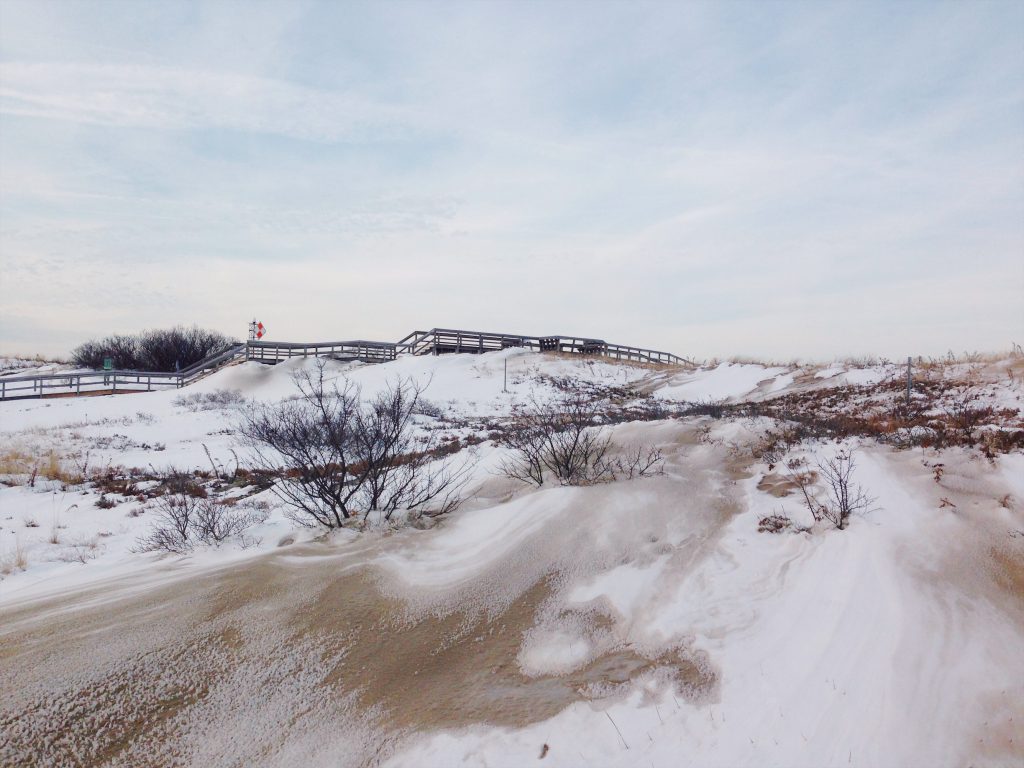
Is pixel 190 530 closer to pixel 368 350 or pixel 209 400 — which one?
pixel 209 400

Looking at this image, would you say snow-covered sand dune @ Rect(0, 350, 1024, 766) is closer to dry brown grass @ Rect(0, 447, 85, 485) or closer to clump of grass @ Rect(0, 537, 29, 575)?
clump of grass @ Rect(0, 537, 29, 575)

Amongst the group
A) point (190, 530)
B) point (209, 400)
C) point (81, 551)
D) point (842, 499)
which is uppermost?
point (209, 400)

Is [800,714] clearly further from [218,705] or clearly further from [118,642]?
[118,642]

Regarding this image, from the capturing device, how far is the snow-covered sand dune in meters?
3.24

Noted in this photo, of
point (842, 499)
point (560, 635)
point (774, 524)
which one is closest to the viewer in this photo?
point (560, 635)

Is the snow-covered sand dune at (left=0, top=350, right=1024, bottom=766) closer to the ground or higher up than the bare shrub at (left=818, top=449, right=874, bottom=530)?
closer to the ground

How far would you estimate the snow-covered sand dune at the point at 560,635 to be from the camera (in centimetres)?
324

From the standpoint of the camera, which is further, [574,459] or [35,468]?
[35,468]

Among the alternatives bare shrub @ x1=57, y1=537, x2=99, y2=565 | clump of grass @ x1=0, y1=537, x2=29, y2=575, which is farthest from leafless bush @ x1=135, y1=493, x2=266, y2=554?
clump of grass @ x1=0, y1=537, x2=29, y2=575

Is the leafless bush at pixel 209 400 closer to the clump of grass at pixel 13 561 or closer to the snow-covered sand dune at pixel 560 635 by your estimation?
the snow-covered sand dune at pixel 560 635

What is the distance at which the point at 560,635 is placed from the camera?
4344mm

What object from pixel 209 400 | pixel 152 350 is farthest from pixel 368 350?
pixel 152 350

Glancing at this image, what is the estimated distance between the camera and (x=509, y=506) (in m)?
6.83

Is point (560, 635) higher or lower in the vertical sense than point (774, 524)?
lower
